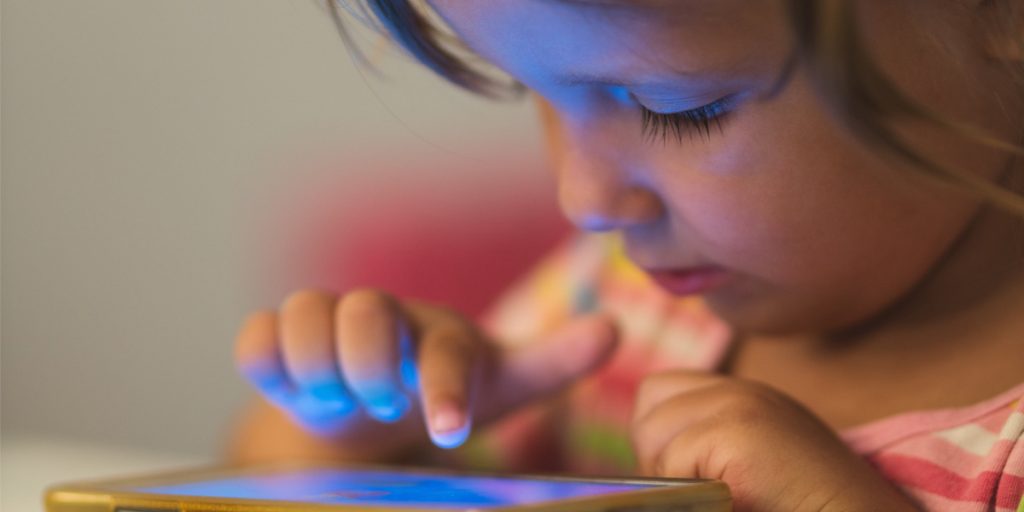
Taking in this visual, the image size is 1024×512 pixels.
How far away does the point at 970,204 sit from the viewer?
0.60 meters

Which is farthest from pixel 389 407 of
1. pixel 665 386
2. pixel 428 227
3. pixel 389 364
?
pixel 428 227

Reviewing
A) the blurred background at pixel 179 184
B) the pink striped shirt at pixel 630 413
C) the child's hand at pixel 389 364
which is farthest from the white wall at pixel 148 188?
the child's hand at pixel 389 364

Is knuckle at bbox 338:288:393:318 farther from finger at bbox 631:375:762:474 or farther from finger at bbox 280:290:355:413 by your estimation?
finger at bbox 631:375:762:474

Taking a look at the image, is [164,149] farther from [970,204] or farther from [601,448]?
[970,204]

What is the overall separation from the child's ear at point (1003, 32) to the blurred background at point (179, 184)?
37.9 inches

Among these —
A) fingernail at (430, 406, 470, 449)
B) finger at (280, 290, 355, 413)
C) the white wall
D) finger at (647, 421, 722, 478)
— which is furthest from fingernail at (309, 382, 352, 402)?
the white wall

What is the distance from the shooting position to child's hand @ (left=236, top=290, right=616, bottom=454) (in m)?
0.66

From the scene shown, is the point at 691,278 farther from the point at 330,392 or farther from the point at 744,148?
the point at 330,392

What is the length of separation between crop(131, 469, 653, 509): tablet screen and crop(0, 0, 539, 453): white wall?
1.07 m

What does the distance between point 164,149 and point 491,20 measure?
1.33m

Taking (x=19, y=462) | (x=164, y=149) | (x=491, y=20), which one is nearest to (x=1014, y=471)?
(x=491, y=20)

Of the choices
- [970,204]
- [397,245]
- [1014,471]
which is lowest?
[1014,471]

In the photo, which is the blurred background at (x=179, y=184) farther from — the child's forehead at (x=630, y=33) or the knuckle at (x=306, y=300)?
the child's forehead at (x=630, y=33)

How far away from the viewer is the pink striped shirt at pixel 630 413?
1.83 ft
